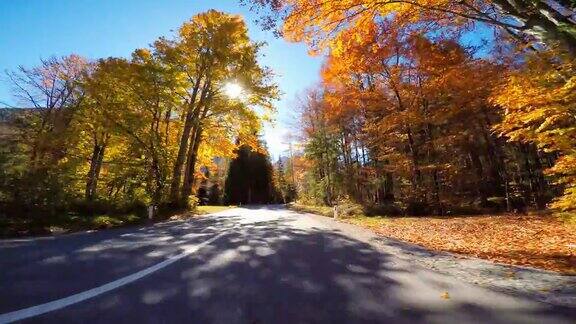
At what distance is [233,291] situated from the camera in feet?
14.2

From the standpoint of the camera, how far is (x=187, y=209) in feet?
77.2

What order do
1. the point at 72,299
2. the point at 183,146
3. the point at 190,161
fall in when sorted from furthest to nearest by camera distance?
1. the point at 190,161
2. the point at 183,146
3. the point at 72,299

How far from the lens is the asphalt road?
343cm

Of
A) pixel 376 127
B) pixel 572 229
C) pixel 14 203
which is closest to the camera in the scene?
pixel 572 229

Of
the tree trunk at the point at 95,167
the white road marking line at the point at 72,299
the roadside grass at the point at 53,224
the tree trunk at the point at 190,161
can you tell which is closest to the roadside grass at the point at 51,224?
the roadside grass at the point at 53,224

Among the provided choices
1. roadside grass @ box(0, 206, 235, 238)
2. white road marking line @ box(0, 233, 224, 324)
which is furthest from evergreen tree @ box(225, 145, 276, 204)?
white road marking line @ box(0, 233, 224, 324)

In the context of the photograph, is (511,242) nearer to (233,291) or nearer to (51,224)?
(233,291)

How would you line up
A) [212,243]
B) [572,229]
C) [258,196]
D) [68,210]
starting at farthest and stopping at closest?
[258,196]
[68,210]
[572,229]
[212,243]

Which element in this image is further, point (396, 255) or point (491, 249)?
point (491, 249)

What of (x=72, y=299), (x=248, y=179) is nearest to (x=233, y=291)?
(x=72, y=299)

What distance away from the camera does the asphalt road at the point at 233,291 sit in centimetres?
343

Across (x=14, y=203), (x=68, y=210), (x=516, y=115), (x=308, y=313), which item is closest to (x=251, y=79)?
(x=68, y=210)

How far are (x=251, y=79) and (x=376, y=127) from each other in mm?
8485

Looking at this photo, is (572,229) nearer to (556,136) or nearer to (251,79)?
(556,136)
